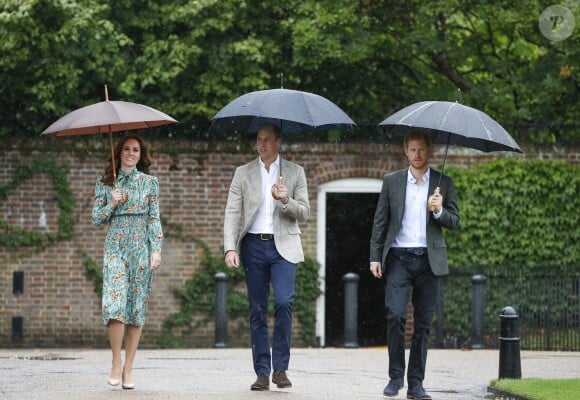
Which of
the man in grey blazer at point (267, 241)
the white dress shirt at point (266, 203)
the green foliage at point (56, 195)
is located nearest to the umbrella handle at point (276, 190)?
the man in grey blazer at point (267, 241)

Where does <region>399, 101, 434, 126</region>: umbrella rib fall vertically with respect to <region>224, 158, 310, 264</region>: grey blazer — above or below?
above

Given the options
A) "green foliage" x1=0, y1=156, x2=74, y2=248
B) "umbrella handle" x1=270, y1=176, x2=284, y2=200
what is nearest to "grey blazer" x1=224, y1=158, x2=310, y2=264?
"umbrella handle" x1=270, y1=176, x2=284, y2=200

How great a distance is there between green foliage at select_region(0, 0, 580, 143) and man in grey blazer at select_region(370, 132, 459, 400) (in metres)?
8.12

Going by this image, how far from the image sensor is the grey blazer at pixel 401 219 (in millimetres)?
8445

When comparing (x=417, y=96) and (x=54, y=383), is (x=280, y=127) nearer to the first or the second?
(x=54, y=383)

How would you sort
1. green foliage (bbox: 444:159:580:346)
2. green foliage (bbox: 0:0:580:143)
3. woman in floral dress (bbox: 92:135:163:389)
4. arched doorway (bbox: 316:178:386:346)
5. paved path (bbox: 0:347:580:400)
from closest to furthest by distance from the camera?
woman in floral dress (bbox: 92:135:163:389), paved path (bbox: 0:347:580:400), green foliage (bbox: 0:0:580:143), green foliage (bbox: 444:159:580:346), arched doorway (bbox: 316:178:386:346)

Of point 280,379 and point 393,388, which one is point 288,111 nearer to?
point 280,379

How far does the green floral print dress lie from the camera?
28.5ft

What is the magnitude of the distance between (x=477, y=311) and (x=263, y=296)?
281 inches

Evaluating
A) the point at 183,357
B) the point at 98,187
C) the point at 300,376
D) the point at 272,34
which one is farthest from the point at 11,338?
Answer: the point at 98,187

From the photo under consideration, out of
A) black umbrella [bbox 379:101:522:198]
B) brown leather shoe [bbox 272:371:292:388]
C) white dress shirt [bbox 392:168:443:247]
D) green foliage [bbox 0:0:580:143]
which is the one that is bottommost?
brown leather shoe [bbox 272:371:292:388]

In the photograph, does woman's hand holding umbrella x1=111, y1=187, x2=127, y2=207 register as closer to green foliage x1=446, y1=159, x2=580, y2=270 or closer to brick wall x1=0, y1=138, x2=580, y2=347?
brick wall x1=0, y1=138, x2=580, y2=347

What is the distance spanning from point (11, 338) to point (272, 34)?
559 cm

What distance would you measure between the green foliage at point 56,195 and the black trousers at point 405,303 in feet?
28.1
